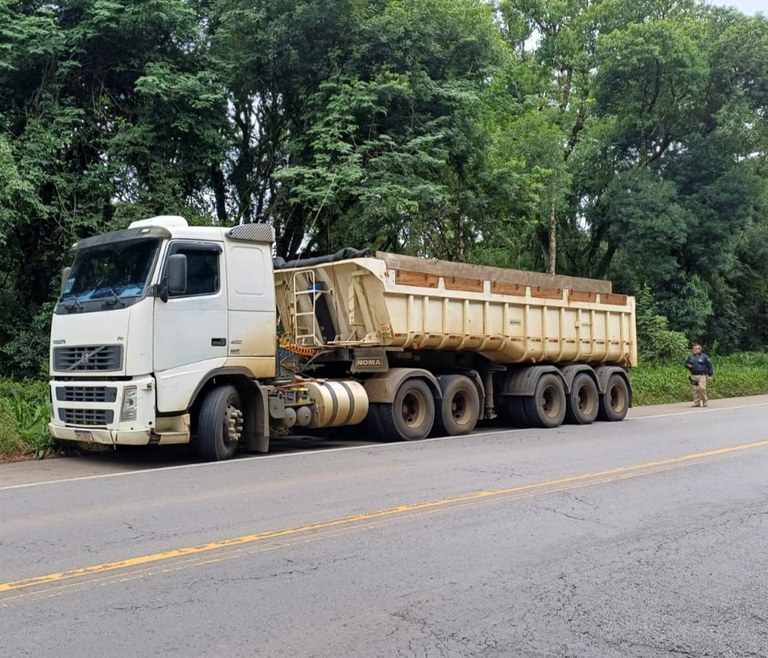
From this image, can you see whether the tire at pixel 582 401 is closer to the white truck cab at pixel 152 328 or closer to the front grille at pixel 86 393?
the white truck cab at pixel 152 328

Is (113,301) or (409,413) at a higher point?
(113,301)

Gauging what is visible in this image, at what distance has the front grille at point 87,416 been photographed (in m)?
10.0

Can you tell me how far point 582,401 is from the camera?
55.0ft

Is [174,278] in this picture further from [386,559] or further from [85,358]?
[386,559]

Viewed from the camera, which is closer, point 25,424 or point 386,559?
point 386,559

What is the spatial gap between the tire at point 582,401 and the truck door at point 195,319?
814cm

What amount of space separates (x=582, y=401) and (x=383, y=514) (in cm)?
1054

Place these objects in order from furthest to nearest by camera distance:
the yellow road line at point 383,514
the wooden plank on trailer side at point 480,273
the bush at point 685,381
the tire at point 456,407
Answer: the bush at point 685,381
the tire at point 456,407
the wooden plank on trailer side at point 480,273
the yellow road line at point 383,514

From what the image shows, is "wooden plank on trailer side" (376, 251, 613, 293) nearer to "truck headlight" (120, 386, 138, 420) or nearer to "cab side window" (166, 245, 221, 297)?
"cab side window" (166, 245, 221, 297)

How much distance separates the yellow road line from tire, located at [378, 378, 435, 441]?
403 cm

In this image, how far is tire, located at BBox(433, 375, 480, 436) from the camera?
45.3ft

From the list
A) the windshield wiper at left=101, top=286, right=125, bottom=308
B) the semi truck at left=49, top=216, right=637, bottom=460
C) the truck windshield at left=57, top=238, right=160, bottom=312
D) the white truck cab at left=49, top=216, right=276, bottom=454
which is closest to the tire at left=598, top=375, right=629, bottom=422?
the semi truck at left=49, top=216, right=637, bottom=460

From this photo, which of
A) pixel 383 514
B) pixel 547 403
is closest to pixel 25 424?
pixel 383 514

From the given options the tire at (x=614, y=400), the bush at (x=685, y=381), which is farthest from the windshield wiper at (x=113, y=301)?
the bush at (x=685, y=381)
